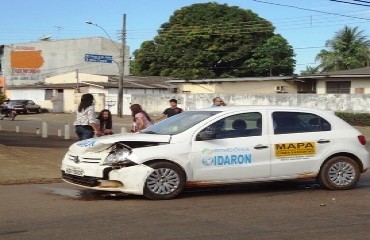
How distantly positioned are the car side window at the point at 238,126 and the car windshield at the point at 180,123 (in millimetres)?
239

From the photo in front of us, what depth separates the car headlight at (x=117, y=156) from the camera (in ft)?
28.5

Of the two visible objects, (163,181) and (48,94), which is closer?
(163,181)

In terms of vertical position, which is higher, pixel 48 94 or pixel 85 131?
pixel 48 94

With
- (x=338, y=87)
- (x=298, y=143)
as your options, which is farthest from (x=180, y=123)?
(x=338, y=87)

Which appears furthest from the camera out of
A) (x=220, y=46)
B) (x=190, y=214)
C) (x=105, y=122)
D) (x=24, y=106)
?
(x=220, y=46)

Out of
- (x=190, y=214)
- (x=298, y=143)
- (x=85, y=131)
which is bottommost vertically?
(x=190, y=214)

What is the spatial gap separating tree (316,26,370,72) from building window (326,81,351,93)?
1545 centimetres

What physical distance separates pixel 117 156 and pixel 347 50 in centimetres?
4954

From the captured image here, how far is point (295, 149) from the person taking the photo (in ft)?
31.2

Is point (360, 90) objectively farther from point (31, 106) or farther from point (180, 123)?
point (180, 123)

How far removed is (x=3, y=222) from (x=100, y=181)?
1895 millimetres

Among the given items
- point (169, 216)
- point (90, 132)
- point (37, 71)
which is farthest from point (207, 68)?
point (169, 216)

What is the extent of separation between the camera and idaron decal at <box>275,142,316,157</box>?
9422mm

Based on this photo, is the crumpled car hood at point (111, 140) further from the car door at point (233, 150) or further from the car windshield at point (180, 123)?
the car door at point (233, 150)
